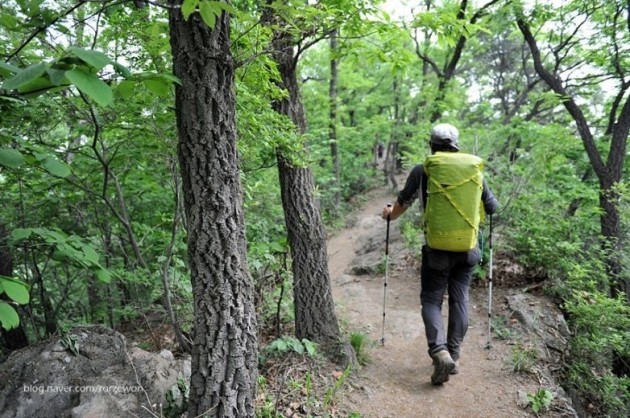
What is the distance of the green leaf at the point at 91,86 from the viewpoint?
1.19 m

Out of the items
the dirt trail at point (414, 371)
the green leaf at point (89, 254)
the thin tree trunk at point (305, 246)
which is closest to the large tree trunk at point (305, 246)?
the thin tree trunk at point (305, 246)

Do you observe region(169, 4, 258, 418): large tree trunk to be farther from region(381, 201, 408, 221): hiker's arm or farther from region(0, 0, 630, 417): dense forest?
region(381, 201, 408, 221): hiker's arm

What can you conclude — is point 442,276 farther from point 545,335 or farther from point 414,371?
point 545,335

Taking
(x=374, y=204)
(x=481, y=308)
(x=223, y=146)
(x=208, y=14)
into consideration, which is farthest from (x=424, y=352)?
(x=374, y=204)

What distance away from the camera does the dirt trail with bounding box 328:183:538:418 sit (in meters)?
3.67

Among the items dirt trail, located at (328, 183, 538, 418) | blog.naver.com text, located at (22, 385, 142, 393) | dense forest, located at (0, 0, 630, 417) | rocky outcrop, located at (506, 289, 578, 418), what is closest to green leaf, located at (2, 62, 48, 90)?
dense forest, located at (0, 0, 630, 417)

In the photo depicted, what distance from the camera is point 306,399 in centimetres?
341

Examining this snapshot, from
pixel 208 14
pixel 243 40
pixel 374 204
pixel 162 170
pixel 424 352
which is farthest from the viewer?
pixel 374 204

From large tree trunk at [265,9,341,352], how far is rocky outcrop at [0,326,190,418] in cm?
136

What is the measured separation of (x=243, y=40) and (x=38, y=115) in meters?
1.83

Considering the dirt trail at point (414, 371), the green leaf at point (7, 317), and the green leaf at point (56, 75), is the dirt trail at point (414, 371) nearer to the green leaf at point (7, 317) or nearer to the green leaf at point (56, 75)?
the green leaf at point (7, 317)

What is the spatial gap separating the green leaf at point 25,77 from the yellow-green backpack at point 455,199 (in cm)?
333

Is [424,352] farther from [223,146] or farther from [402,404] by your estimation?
[223,146]

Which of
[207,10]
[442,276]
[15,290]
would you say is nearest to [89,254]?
[15,290]
